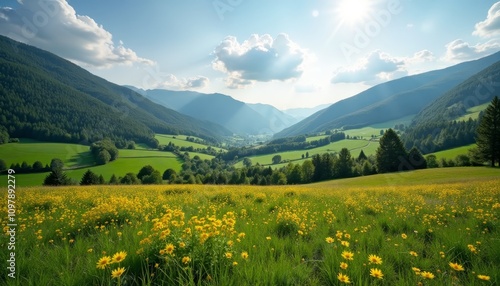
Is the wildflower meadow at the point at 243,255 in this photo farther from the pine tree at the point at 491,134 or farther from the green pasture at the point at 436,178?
the pine tree at the point at 491,134

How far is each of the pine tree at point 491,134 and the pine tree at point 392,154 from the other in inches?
550

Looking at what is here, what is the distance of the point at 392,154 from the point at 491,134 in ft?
56.5

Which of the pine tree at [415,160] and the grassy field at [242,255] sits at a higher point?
the grassy field at [242,255]

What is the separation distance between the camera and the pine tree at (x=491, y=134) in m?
42.7

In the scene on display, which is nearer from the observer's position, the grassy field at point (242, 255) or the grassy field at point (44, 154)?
the grassy field at point (242, 255)

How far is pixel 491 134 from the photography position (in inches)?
1699

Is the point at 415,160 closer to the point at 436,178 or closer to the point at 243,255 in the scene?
the point at 436,178

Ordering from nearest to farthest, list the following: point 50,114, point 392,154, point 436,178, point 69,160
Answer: point 436,178 → point 392,154 → point 69,160 → point 50,114

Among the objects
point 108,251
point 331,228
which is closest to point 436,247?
point 331,228

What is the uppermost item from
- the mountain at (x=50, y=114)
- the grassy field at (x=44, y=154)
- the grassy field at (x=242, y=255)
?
the mountain at (x=50, y=114)

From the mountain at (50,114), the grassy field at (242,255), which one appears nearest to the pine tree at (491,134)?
the grassy field at (242,255)

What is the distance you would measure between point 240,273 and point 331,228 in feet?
13.3

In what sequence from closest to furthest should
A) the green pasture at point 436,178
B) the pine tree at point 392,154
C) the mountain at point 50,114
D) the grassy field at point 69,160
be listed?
the green pasture at point 436,178 → the pine tree at point 392,154 → the grassy field at point 69,160 → the mountain at point 50,114

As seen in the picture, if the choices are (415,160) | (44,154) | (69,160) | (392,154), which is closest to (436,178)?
(392,154)
